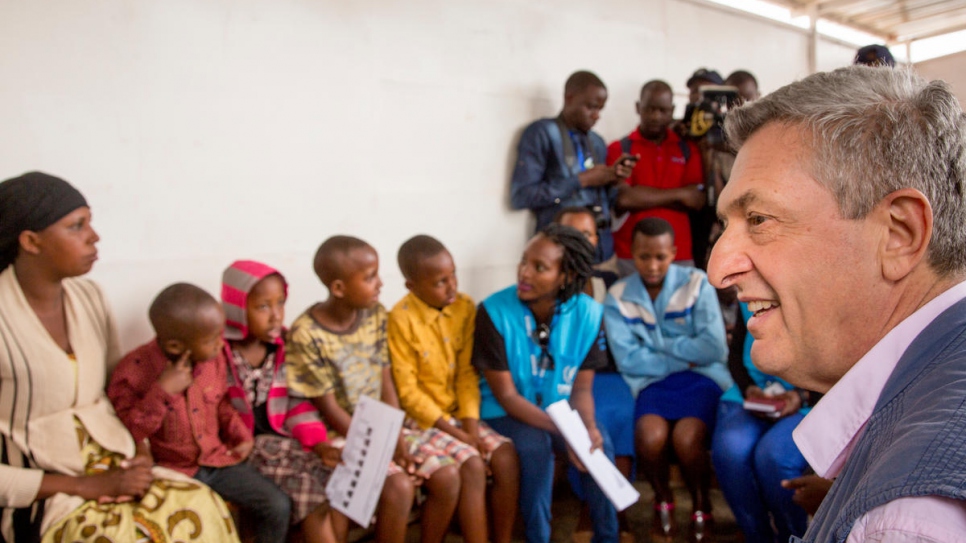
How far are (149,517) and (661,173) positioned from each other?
11.4 ft

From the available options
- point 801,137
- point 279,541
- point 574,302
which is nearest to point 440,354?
point 574,302

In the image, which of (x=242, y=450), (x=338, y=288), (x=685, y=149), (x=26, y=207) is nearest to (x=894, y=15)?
(x=685, y=149)

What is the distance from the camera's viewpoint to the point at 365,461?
2.53 metres

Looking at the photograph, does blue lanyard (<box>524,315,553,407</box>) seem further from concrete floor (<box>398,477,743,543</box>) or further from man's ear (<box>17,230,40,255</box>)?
man's ear (<box>17,230,40,255</box>)

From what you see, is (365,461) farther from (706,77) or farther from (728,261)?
(706,77)

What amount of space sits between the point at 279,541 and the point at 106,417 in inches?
29.9

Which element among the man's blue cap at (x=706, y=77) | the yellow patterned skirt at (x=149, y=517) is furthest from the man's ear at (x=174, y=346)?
the man's blue cap at (x=706, y=77)

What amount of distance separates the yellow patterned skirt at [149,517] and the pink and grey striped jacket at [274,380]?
46cm

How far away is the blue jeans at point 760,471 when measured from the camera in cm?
265

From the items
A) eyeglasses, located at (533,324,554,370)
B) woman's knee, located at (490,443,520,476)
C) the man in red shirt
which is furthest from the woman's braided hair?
the man in red shirt

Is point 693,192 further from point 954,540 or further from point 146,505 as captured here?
point 954,540

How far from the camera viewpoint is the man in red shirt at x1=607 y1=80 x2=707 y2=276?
13.8 ft

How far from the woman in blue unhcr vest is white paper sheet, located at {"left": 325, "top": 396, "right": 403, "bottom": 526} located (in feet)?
1.98

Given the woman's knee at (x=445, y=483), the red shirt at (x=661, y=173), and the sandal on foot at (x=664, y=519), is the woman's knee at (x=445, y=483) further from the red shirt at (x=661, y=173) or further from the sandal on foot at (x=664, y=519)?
the red shirt at (x=661, y=173)
